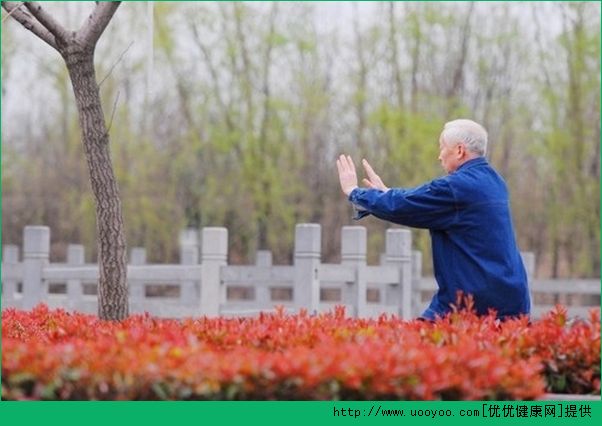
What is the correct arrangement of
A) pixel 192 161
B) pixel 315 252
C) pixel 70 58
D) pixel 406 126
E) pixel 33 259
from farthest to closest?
1. pixel 192 161
2. pixel 406 126
3. pixel 33 259
4. pixel 315 252
5. pixel 70 58

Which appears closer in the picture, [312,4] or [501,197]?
[501,197]

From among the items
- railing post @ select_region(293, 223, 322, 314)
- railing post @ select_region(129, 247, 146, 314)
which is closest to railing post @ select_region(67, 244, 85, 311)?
railing post @ select_region(129, 247, 146, 314)

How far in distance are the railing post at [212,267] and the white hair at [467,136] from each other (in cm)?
653

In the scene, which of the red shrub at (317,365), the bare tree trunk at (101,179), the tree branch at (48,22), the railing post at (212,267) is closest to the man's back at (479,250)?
the red shrub at (317,365)

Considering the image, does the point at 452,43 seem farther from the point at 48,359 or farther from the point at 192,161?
the point at 48,359

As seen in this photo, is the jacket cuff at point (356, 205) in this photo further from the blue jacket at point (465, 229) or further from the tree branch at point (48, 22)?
the tree branch at point (48, 22)

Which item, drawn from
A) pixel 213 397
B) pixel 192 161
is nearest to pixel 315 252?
pixel 213 397

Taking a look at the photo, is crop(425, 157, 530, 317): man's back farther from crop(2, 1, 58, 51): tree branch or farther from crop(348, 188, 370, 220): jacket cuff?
crop(2, 1, 58, 51): tree branch

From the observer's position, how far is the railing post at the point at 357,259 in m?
13.2

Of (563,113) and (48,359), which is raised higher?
(563,113)

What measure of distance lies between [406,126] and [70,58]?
19412mm

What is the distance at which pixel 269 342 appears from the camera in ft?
18.8

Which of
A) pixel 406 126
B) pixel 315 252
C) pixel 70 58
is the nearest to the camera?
pixel 70 58

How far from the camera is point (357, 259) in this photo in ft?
43.4
